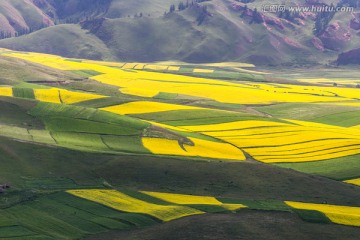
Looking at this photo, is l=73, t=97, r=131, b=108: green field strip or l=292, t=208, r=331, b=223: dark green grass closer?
l=292, t=208, r=331, b=223: dark green grass

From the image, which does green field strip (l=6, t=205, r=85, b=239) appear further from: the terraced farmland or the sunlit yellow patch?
the sunlit yellow patch

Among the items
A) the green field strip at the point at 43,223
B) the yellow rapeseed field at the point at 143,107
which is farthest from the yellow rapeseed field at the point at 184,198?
the yellow rapeseed field at the point at 143,107

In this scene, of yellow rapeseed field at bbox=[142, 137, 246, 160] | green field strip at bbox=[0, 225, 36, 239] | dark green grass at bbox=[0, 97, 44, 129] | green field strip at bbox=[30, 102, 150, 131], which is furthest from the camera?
green field strip at bbox=[30, 102, 150, 131]

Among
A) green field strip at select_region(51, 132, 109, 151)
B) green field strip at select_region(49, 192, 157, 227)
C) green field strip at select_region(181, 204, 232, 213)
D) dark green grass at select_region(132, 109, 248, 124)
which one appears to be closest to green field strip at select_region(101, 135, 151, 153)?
green field strip at select_region(51, 132, 109, 151)

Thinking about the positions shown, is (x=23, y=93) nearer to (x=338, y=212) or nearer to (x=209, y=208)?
(x=209, y=208)

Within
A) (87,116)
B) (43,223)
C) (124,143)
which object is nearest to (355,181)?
(124,143)

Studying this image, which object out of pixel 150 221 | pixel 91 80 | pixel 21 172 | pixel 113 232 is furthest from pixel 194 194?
pixel 91 80
